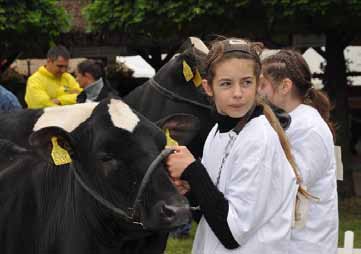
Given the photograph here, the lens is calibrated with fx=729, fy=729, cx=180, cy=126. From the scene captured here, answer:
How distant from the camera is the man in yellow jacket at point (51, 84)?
8.02 meters

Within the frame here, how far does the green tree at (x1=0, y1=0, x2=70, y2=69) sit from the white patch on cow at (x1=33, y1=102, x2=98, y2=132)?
6.89 m

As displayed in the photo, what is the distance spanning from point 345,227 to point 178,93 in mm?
4055

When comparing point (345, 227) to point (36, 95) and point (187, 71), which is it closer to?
point (36, 95)

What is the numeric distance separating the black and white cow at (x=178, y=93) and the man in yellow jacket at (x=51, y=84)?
91.4 inches

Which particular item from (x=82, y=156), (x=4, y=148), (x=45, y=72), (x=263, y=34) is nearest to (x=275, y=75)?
(x=82, y=156)

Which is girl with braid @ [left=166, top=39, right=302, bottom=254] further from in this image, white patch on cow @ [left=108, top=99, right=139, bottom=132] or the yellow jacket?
the yellow jacket

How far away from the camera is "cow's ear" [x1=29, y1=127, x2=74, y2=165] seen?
129 inches

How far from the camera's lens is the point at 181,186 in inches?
122

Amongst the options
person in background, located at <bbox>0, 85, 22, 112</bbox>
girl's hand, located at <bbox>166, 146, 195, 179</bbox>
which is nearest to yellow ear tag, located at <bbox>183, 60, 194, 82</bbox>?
person in background, located at <bbox>0, 85, 22, 112</bbox>

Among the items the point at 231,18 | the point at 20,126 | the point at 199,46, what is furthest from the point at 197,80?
the point at 231,18

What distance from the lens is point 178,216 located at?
9.59ft

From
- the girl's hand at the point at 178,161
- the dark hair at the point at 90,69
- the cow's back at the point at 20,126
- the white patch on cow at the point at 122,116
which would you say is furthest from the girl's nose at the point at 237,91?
the dark hair at the point at 90,69

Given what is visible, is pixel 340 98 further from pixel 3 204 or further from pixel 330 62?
pixel 3 204

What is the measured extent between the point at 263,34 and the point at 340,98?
176 cm
